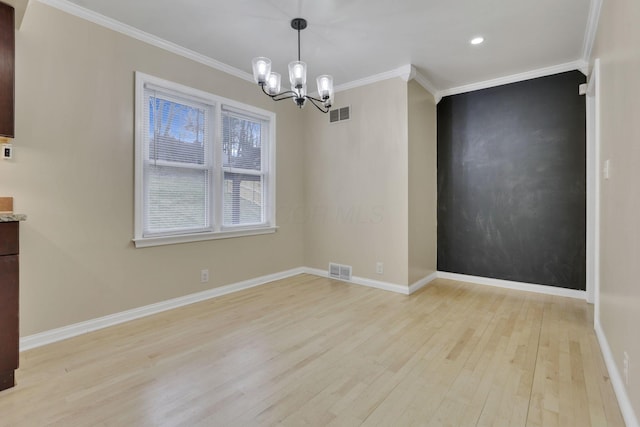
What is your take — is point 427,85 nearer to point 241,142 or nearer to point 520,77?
point 520,77

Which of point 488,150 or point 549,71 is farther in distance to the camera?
point 488,150

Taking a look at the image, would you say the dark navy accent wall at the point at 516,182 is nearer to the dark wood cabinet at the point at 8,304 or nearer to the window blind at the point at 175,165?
the window blind at the point at 175,165

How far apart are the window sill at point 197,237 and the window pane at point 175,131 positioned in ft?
2.72

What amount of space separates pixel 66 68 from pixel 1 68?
2.36ft

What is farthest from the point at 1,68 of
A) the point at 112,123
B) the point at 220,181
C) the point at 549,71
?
the point at 549,71

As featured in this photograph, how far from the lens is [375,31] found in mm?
3025

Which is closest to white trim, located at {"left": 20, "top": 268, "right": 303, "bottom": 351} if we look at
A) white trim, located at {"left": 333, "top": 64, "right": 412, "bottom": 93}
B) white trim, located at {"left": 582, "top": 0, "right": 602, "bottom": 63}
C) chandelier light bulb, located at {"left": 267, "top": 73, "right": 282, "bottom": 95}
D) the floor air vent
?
the floor air vent

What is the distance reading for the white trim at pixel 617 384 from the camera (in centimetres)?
153

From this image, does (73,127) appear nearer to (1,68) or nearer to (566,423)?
(1,68)

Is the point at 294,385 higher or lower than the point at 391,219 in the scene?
lower

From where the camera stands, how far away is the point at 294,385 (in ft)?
6.40

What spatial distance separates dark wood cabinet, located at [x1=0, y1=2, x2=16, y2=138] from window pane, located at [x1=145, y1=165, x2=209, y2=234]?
3.88 ft

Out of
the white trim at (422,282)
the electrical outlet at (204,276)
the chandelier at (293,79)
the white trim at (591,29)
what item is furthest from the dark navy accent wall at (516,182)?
the electrical outlet at (204,276)

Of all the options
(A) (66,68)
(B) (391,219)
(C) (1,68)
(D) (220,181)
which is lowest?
(B) (391,219)
